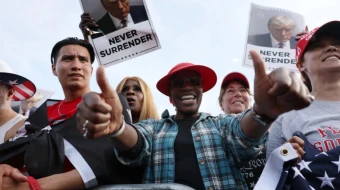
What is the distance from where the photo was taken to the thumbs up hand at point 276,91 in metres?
1.57

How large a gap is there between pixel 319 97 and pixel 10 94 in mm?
2402

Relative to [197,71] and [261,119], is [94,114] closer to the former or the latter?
[261,119]

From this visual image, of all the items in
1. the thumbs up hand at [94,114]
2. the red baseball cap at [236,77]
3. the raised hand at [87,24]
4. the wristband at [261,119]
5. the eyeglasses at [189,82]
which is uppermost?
the raised hand at [87,24]

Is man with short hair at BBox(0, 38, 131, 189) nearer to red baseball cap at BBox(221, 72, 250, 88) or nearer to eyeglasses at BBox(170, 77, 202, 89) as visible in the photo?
eyeglasses at BBox(170, 77, 202, 89)

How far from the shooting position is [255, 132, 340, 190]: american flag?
1.91 meters

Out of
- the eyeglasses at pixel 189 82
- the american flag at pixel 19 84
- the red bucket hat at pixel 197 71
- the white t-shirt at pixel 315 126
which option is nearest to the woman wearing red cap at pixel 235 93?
the red bucket hat at pixel 197 71

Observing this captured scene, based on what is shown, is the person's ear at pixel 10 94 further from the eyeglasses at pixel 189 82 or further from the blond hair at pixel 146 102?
the eyeglasses at pixel 189 82

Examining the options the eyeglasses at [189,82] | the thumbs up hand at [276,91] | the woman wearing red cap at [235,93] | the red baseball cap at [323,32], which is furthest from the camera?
the woman wearing red cap at [235,93]

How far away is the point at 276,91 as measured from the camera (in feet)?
5.31

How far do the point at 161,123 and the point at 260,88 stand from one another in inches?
40.4

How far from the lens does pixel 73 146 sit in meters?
2.15

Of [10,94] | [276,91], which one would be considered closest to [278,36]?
[10,94]

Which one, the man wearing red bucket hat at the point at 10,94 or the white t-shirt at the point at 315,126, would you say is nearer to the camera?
the white t-shirt at the point at 315,126

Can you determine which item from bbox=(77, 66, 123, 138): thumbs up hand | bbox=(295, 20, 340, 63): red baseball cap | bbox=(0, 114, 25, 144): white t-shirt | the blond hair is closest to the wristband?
bbox=(77, 66, 123, 138): thumbs up hand
